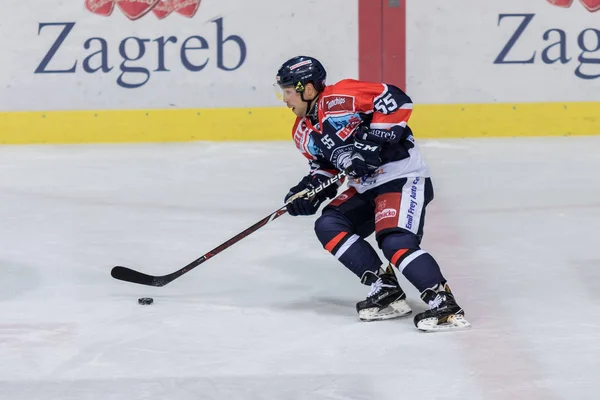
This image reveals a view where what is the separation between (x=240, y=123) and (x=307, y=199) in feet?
11.8

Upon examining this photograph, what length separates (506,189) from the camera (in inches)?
210

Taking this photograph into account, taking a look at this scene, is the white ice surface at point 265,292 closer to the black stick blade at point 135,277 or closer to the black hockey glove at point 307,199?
the black stick blade at point 135,277

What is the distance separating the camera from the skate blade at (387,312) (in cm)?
328

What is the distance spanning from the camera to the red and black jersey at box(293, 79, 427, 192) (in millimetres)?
3232

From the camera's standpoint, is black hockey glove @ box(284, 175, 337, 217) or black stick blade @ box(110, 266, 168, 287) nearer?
black hockey glove @ box(284, 175, 337, 217)

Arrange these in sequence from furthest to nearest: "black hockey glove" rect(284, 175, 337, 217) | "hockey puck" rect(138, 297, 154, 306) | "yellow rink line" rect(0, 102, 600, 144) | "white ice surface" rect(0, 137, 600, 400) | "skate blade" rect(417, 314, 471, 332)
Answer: "yellow rink line" rect(0, 102, 600, 144)
"hockey puck" rect(138, 297, 154, 306)
"black hockey glove" rect(284, 175, 337, 217)
"skate blade" rect(417, 314, 471, 332)
"white ice surface" rect(0, 137, 600, 400)

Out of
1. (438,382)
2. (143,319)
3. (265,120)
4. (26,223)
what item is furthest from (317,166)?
(265,120)

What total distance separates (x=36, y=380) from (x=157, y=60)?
14.2ft

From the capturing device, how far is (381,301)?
130 inches

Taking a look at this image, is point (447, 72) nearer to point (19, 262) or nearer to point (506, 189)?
point (506, 189)

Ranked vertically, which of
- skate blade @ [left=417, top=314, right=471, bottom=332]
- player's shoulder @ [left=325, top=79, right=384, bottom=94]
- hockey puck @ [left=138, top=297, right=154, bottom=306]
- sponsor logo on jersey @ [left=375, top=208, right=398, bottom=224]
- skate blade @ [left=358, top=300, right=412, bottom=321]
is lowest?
hockey puck @ [left=138, top=297, right=154, bottom=306]

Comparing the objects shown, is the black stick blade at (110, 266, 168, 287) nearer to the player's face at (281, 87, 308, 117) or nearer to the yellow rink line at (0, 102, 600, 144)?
the player's face at (281, 87, 308, 117)

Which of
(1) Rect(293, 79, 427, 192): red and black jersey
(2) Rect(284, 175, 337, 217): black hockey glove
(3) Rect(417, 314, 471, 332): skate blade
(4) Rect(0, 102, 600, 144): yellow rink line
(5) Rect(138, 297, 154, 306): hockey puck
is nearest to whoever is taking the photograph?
(3) Rect(417, 314, 471, 332): skate blade

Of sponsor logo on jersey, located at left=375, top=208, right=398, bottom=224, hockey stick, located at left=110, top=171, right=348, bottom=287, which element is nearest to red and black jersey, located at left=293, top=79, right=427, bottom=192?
sponsor logo on jersey, located at left=375, top=208, right=398, bottom=224
